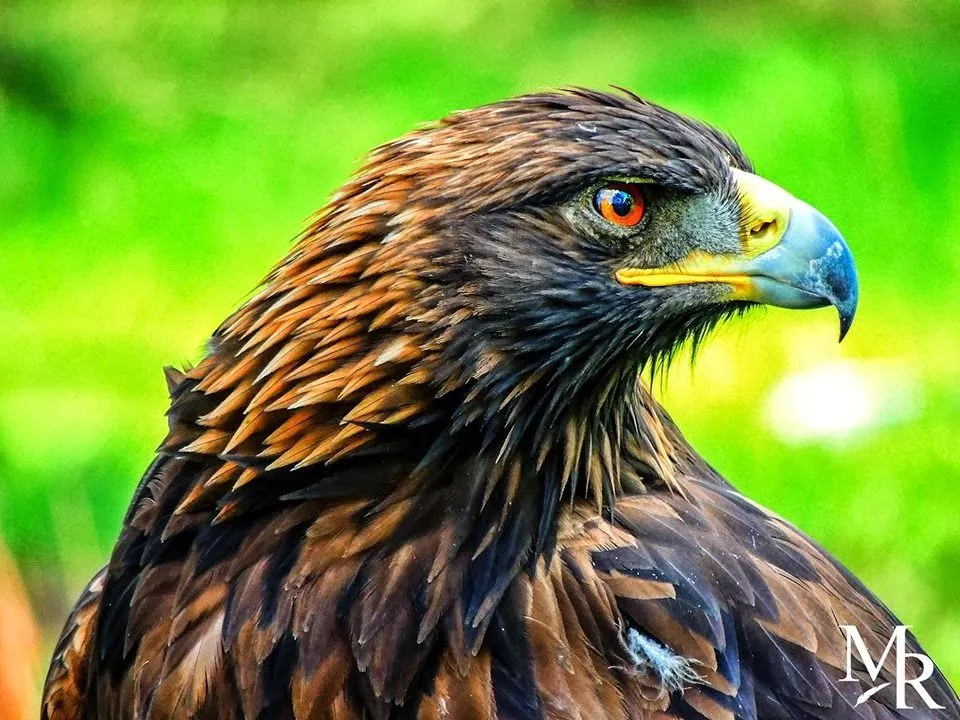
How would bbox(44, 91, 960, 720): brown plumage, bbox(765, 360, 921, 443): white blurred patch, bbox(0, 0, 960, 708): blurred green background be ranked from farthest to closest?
bbox(765, 360, 921, 443): white blurred patch → bbox(0, 0, 960, 708): blurred green background → bbox(44, 91, 960, 720): brown plumage

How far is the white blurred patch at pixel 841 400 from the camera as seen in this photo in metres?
5.80

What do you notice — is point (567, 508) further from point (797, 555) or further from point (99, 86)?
point (99, 86)

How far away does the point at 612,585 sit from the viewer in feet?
8.57

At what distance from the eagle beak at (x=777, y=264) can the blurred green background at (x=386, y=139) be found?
233 centimetres

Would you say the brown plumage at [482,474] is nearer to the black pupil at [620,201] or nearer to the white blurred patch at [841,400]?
the black pupil at [620,201]

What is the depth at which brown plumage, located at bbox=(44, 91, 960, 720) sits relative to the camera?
8.44 ft

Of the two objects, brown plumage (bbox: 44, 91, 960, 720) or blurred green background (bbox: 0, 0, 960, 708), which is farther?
blurred green background (bbox: 0, 0, 960, 708)

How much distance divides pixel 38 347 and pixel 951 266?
12.4 feet

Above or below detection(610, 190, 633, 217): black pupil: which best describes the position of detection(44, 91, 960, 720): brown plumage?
below

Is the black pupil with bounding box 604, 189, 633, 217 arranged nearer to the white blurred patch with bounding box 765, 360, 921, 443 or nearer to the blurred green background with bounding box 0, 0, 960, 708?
the blurred green background with bounding box 0, 0, 960, 708

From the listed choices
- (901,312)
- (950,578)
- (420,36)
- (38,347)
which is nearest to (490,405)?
(950,578)

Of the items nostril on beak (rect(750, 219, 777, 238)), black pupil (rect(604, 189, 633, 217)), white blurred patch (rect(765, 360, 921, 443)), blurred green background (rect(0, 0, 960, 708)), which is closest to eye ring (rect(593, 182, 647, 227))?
black pupil (rect(604, 189, 633, 217))

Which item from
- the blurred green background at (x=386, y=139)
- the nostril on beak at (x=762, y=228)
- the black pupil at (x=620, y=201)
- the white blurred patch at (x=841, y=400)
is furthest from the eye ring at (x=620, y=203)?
the white blurred patch at (x=841, y=400)

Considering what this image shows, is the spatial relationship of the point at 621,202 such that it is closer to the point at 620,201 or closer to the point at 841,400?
the point at 620,201
